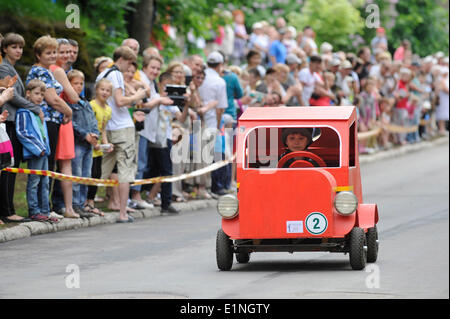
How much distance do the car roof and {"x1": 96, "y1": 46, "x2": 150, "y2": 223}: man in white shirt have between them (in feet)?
14.3

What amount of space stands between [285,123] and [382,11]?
2804 centimetres

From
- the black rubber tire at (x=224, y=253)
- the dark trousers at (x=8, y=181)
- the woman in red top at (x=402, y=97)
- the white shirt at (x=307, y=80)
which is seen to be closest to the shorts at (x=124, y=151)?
the dark trousers at (x=8, y=181)

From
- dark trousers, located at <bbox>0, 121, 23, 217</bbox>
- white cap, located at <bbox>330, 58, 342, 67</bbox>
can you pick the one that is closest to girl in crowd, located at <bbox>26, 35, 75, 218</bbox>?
dark trousers, located at <bbox>0, 121, 23, 217</bbox>

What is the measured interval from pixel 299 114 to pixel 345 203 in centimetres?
129

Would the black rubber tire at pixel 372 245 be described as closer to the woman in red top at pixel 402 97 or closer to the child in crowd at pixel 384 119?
the child in crowd at pixel 384 119

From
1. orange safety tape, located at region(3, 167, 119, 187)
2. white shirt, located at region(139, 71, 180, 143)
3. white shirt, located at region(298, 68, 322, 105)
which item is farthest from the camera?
white shirt, located at region(298, 68, 322, 105)

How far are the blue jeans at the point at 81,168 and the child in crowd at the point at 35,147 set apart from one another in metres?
0.88

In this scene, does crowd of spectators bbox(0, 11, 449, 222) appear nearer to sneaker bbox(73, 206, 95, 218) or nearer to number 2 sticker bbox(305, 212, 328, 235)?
sneaker bbox(73, 206, 95, 218)

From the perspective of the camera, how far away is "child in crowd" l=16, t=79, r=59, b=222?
1558cm

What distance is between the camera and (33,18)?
875 inches

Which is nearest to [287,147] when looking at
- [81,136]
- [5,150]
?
[5,150]

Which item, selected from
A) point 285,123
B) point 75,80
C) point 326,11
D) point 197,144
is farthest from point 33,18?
point 326,11

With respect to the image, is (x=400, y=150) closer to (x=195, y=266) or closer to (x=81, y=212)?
(x=81, y=212)

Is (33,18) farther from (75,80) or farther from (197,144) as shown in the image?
(75,80)
